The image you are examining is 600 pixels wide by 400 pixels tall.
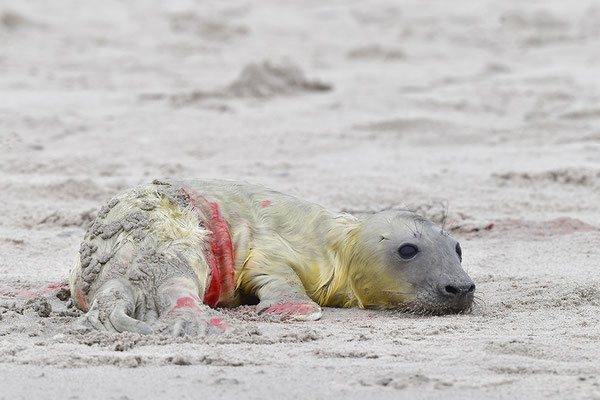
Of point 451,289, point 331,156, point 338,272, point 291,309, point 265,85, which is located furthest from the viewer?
point 265,85

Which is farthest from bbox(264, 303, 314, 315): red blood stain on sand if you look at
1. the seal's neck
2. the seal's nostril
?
the seal's nostril

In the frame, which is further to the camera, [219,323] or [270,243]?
[270,243]

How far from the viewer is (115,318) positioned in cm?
373

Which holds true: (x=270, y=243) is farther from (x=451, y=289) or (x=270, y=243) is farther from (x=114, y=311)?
(x=114, y=311)

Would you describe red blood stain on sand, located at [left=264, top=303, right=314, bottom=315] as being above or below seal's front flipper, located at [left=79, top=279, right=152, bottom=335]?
below

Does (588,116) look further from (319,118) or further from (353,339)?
(353,339)

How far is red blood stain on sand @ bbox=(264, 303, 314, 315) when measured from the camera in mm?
4188

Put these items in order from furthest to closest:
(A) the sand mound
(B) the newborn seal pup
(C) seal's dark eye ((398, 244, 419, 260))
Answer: (A) the sand mound, (C) seal's dark eye ((398, 244, 419, 260)), (B) the newborn seal pup

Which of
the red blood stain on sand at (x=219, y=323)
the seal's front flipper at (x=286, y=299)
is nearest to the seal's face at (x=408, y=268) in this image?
the seal's front flipper at (x=286, y=299)

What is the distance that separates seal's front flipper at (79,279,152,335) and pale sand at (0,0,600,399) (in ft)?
0.36

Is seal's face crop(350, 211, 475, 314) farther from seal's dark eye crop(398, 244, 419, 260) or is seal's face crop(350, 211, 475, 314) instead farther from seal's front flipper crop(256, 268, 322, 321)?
seal's front flipper crop(256, 268, 322, 321)

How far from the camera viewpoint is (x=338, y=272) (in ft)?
15.1

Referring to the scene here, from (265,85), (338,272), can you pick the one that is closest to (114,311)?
(338,272)

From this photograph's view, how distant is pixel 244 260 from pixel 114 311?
844 mm
